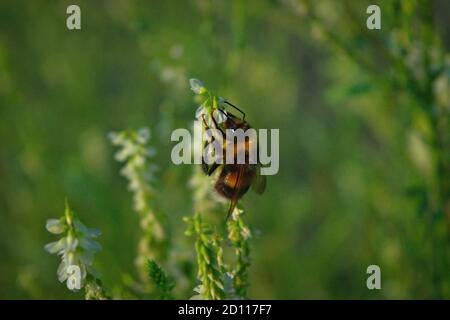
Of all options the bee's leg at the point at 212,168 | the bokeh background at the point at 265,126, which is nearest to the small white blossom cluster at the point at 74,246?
the bee's leg at the point at 212,168

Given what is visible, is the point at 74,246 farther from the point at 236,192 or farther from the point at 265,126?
the point at 265,126

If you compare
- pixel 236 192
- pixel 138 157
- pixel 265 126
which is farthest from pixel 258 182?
pixel 265 126

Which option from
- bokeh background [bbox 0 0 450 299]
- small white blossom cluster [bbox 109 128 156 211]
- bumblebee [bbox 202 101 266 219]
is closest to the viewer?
bumblebee [bbox 202 101 266 219]

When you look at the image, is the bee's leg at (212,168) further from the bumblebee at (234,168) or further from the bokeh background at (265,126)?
the bokeh background at (265,126)

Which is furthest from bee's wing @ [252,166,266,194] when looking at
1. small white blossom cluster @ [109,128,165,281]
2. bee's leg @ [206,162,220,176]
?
small white blossom cluster @ [109,128,165,281]

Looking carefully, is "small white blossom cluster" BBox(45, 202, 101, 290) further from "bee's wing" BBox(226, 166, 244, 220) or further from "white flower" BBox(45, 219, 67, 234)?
"bee's wing" BBox(226, 166, 244, 220)
